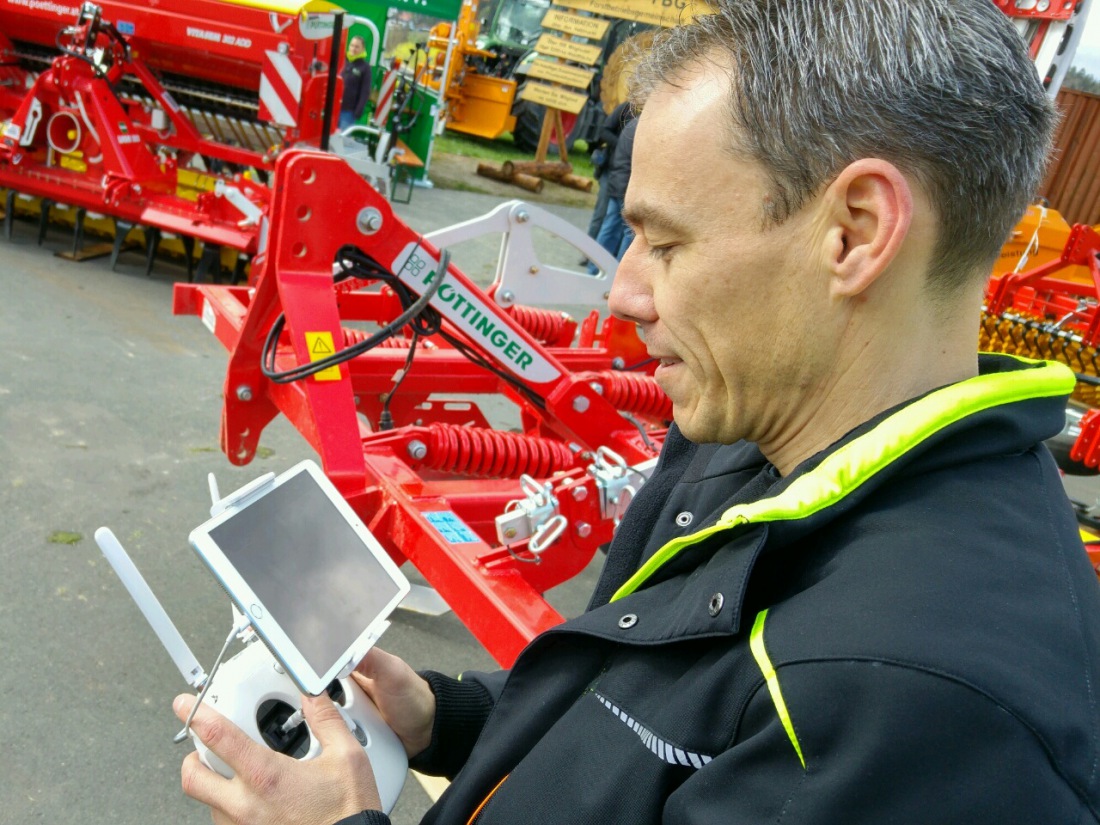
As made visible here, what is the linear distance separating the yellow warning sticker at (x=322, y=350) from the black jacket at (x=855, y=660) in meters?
1.62

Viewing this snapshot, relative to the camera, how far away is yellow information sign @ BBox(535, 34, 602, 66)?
40.2 feet

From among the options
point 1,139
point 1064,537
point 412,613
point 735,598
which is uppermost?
point 1064,537

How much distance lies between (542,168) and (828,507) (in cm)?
1372

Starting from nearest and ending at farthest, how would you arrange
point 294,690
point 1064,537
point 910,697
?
point 910,697 → point 1064,537 → point 294,690

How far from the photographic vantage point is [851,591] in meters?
0.76

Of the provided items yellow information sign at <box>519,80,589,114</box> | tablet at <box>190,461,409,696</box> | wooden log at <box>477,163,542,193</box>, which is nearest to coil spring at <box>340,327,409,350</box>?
tablet at <box>190,461,409,696</box>

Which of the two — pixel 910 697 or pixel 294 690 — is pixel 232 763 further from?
pixel 910 697

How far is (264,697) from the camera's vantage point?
1200mm

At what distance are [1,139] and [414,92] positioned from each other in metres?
5.19

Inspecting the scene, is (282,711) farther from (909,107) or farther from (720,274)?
(909,107)

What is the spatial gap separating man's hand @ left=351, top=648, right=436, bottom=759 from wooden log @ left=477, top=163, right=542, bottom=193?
12.3 meters

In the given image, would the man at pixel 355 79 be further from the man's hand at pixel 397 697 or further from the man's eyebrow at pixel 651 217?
the man's eyebrow at pixel 651 217

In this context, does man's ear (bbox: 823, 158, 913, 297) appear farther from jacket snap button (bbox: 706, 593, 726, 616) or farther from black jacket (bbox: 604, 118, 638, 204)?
black jacket (bbox: 604, 118, 638, 204)

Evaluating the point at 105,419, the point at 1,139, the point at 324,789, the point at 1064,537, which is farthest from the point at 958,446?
the point at 1,139
